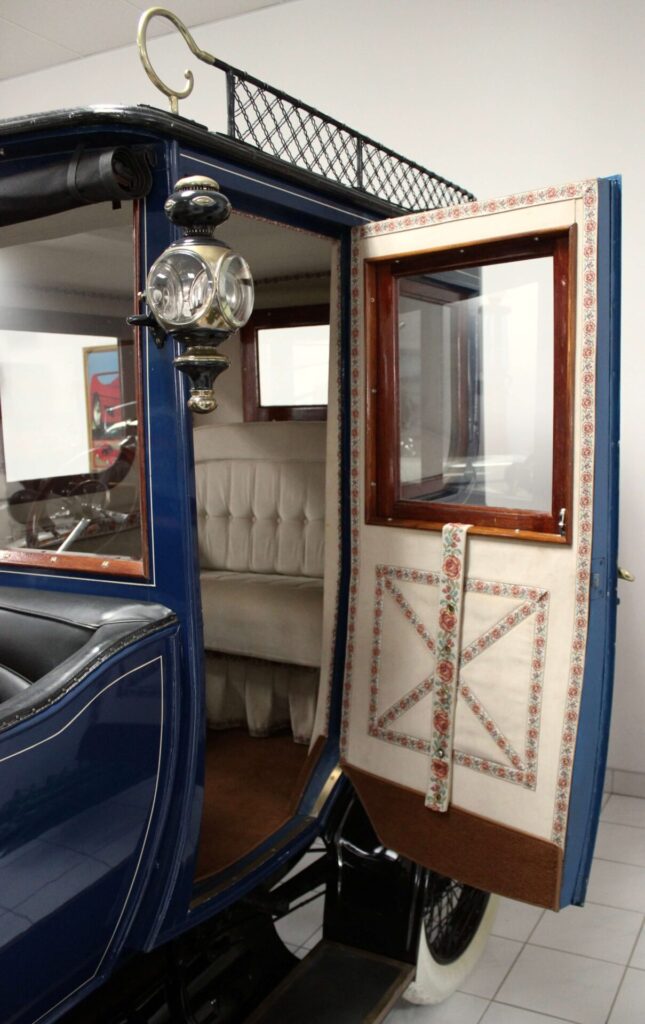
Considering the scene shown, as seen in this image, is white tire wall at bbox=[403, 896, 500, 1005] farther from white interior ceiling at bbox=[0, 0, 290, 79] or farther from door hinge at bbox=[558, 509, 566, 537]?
white interior ceiling at bbox=[0, 0, 290, 79]

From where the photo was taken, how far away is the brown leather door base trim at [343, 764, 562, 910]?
7.13ft

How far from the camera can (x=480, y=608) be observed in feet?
7.32

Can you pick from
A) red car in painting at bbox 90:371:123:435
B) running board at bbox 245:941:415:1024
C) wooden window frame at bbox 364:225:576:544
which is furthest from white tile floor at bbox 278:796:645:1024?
red car in painting at bbox 90:371:123:435

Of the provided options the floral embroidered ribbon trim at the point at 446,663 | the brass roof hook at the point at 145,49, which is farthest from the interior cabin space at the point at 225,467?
the floral embroidered ribbon trim at the point at 446,663

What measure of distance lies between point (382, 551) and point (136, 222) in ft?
3.41

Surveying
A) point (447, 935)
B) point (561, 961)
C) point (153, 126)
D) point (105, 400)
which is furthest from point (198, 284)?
point (561, 961)

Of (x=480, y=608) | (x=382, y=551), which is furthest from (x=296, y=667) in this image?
(x=480, y=608)

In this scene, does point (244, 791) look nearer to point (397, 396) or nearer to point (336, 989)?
point (336, 989)

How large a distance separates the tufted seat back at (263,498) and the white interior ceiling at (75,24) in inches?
88.4

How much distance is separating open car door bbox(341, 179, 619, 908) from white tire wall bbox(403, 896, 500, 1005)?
0.37 m

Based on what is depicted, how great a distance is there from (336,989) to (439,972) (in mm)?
350

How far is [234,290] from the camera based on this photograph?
1.69 metres

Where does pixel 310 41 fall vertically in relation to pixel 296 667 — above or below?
above

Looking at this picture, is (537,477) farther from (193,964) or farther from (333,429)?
(193,964)
